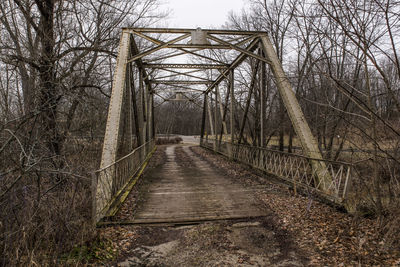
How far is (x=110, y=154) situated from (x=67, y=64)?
369 cm

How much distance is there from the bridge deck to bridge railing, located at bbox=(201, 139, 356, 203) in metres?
1.24

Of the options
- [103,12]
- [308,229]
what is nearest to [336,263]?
[308,229]

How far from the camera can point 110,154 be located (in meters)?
6.02

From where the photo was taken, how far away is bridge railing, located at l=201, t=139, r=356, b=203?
5.39 m

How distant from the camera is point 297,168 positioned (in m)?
7.03

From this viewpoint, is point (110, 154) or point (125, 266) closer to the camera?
point (125, 266)

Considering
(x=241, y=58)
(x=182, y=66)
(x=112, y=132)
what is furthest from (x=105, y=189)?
(x=182, y=66)

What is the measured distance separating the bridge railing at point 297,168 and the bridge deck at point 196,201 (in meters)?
1.24

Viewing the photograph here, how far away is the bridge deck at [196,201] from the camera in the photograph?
5586 mm

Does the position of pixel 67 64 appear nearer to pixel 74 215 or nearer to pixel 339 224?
pixel 74 215

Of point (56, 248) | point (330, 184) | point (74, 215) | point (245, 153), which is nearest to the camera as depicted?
point (56, 248)

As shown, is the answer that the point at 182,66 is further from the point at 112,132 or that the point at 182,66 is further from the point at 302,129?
the point at 302,129

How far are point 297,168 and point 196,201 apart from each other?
2.85 m

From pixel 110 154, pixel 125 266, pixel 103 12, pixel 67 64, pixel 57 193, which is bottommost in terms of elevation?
pixel 125 266
